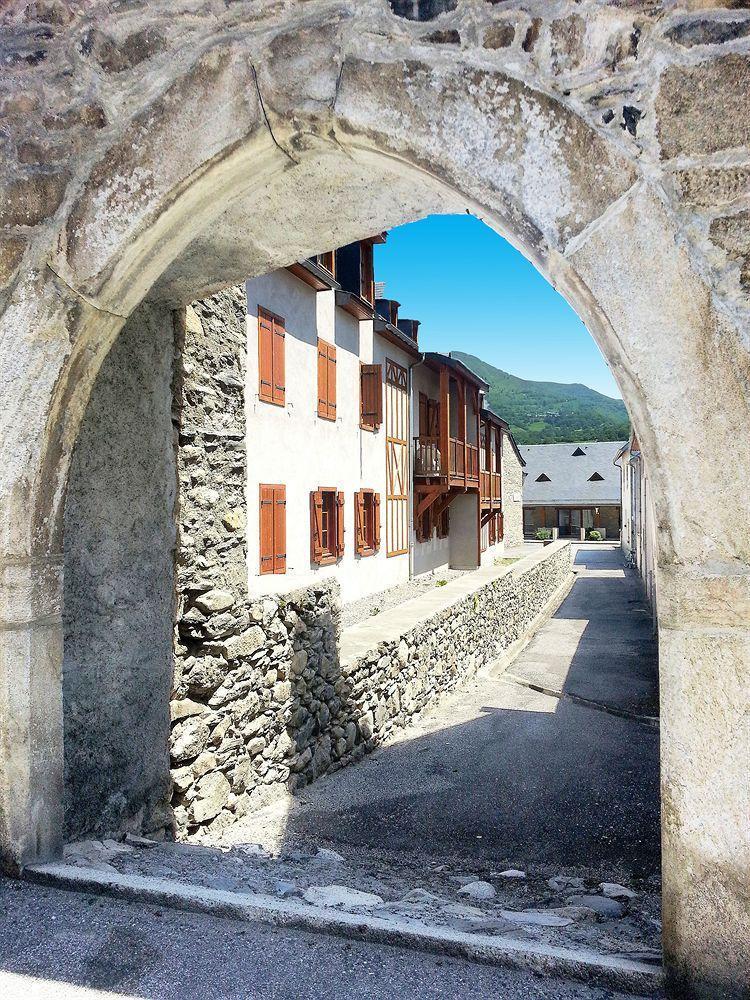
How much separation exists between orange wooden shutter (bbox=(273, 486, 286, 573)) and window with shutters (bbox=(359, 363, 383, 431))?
385cm

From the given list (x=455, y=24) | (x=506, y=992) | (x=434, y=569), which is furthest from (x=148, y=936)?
(x=434, y=569)

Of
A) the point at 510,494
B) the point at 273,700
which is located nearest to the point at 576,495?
the point at 510,494

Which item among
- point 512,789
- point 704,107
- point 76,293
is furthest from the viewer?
point 512,789

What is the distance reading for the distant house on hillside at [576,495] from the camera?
43.0m

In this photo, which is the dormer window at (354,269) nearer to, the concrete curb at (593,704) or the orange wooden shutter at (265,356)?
the orange wooden shutter at (265,356)

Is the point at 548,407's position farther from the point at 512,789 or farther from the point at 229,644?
the point at 229,644

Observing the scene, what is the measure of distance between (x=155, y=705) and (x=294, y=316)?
785cm

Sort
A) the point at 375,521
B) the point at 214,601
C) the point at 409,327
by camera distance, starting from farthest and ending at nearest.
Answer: the point at 409,327 < the point at 375,521 < the point at 214,601

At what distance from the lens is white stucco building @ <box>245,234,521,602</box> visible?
9.83 meters

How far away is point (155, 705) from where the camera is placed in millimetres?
3959

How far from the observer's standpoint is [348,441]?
1298 centimetres

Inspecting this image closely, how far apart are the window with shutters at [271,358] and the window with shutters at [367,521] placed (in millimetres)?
3566

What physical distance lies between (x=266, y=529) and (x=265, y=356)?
2.39 m

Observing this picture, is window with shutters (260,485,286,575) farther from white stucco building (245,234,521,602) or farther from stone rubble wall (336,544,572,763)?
stone rubble wall (336,544,572,763)
